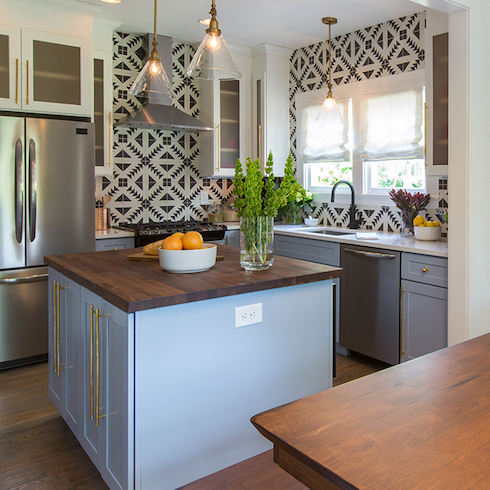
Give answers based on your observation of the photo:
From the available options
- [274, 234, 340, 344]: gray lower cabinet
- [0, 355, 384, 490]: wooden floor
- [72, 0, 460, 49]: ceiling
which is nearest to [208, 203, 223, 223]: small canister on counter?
[274, 234, 340, 344]: gray lower cabinet

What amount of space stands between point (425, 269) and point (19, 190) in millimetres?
2778

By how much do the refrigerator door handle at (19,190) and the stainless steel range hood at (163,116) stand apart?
101cm

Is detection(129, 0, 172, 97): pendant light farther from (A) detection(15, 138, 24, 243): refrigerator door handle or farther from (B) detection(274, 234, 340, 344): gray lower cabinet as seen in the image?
(B) detection(274, 234, 340, 344): gray lower cabinet

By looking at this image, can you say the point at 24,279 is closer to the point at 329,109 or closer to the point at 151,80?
the point at 151,80

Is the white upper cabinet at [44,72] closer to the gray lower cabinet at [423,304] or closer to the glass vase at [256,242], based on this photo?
the glass vase at [256,242]

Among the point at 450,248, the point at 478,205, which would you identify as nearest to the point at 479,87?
the point at 478,205

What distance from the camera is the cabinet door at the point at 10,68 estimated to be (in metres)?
3.31

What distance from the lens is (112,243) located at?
3.92m

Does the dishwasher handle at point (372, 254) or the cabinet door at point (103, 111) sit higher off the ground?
the cabinet door at point (103, 111)

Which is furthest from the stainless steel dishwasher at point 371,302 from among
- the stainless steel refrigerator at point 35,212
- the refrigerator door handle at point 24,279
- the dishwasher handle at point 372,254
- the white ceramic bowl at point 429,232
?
the refrigerator door handle at point 24,279

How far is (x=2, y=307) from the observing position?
338 centimetres

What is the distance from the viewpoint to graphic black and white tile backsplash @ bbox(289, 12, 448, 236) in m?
3.85

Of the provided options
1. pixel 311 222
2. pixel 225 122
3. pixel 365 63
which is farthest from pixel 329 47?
pixel 311 222

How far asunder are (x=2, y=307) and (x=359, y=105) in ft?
11.0
